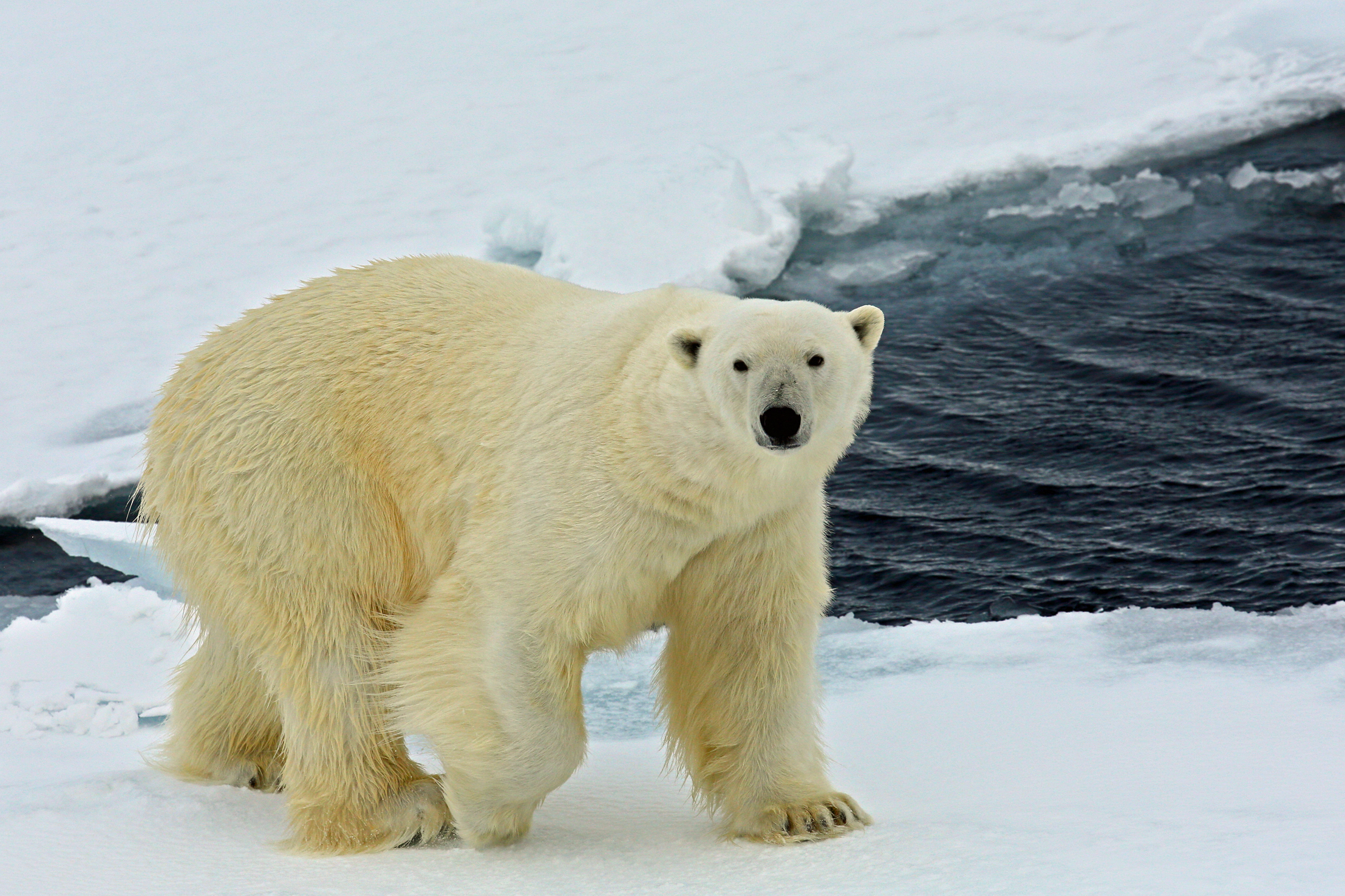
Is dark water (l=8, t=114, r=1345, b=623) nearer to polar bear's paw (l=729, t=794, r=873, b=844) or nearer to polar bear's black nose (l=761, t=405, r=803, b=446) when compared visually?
polar bear's paw (l=729, t=794, r=873, b=844)

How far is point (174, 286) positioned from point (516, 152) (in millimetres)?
2377

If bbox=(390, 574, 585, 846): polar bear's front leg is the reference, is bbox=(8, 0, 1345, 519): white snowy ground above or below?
above

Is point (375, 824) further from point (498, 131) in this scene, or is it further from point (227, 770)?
point (498, 131)

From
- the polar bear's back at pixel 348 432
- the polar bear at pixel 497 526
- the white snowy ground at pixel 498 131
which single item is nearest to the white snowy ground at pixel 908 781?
the polar bear at pixel 497 526

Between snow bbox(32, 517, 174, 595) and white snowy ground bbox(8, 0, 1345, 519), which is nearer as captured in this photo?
snow bbox(32, 517, 174, 595)

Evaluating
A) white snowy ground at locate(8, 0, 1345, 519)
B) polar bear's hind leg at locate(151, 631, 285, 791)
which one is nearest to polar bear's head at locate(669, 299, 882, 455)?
polar bear's hind leg at locate(151, 631, 285, 791)

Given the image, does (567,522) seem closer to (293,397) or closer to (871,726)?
(293,397)

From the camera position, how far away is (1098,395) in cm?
646

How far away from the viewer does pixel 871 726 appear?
13.9 ft

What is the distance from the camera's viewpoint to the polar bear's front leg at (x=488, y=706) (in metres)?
3.24

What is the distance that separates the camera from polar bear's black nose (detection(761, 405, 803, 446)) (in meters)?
2.84

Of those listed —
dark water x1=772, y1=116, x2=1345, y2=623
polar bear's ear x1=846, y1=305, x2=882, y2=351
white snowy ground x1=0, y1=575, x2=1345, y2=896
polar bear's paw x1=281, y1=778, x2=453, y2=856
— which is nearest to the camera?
white snowy ground x1=0, y1=575, x2=1345, y2=896

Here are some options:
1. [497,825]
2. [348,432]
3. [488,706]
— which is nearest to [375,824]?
[497,825]

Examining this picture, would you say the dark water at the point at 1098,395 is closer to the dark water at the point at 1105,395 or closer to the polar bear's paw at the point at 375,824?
the dark water at the point at 1105,395
